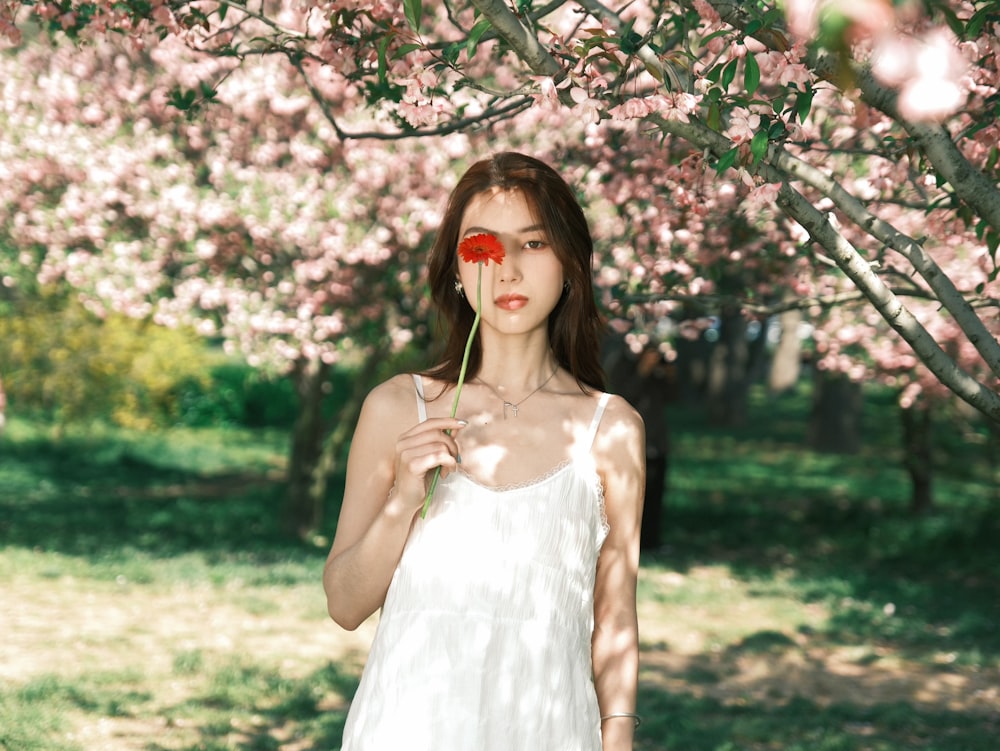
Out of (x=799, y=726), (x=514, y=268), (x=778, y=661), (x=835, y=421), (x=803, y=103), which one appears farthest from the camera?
(x=835, y=421)

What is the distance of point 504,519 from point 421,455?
0.27 meters

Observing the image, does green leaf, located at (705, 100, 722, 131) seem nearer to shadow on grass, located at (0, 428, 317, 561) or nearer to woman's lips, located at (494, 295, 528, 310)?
woman's lips, located at (494, 295, 528, 310)

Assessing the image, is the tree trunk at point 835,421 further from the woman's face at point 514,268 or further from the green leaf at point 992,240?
the woman's face at point 514,268

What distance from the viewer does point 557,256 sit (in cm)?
245

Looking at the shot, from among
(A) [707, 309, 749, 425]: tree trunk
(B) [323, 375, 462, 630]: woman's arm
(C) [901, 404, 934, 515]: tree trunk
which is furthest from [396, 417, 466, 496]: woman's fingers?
(A) [707, 309, 749, 425]: tree trunk

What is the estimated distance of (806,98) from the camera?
2338 mm

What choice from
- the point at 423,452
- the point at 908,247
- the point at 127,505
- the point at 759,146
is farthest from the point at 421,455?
the point at 127,505

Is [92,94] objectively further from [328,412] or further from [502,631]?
[328,412]

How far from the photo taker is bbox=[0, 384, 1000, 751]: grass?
604 centimetres

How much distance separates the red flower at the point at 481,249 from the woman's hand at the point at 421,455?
0.33 meters

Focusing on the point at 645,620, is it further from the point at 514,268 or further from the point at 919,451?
the point at 514,268

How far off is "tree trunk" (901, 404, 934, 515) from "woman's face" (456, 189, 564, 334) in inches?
398

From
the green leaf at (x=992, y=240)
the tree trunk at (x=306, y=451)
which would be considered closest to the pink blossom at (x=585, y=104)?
the green leaf at (x=992, y=240)

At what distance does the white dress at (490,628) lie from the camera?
7.16ft
